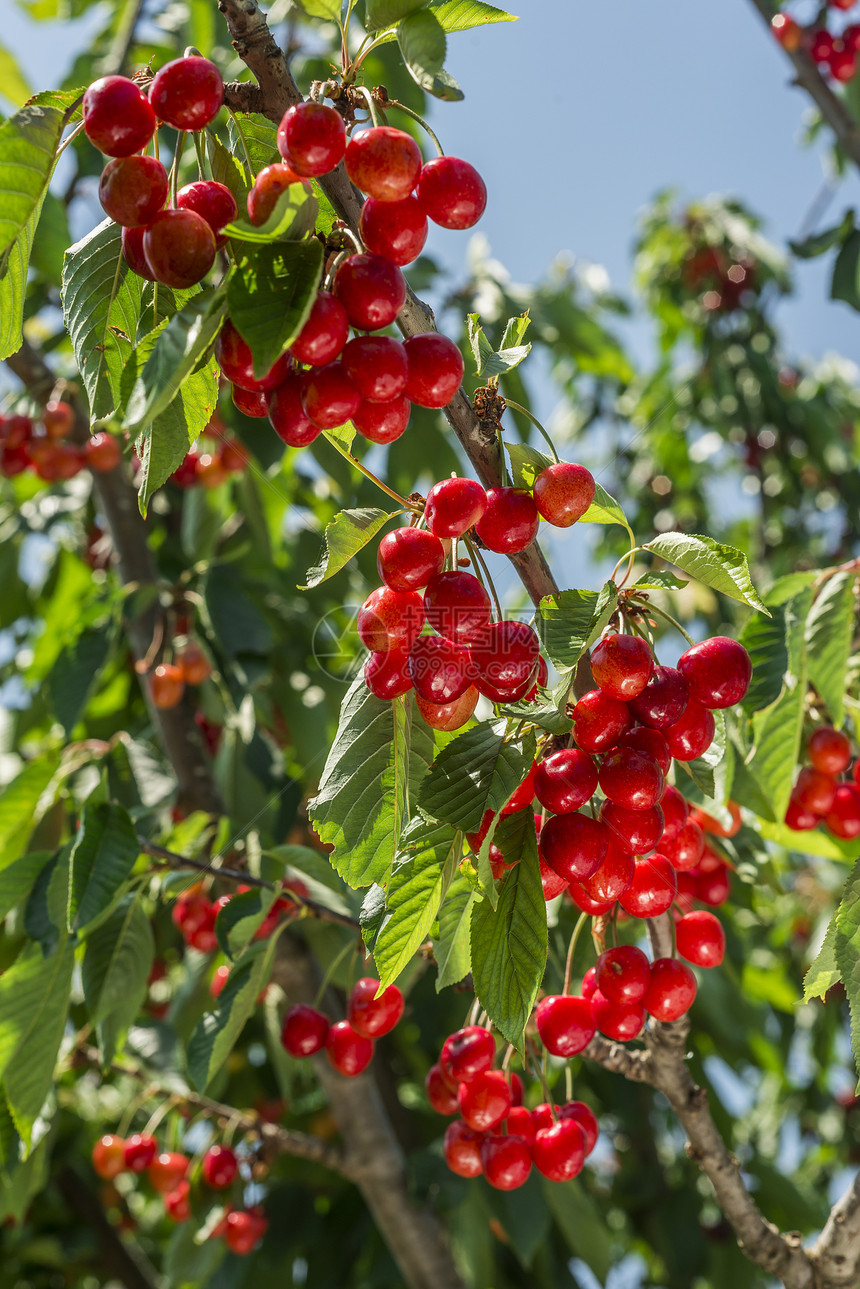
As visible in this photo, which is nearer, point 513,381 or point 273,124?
point 273,124

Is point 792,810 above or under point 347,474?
under

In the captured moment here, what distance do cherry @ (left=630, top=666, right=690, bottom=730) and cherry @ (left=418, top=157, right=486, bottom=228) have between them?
17.0 inches

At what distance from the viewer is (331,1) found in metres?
0.75

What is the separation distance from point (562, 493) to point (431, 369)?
6.0 inches

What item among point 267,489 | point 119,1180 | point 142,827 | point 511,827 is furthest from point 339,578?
point 119,1180

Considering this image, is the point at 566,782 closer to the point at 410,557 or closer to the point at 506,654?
the point at 506,654

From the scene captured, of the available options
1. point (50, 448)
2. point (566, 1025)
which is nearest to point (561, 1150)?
point (566, 1025)

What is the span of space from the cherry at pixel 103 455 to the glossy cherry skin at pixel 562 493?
70.6 inches

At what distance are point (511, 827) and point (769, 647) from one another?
61cm

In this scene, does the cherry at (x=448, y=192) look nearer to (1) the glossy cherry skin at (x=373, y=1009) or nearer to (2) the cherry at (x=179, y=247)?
(2) the cherry at (x=179, y=247)

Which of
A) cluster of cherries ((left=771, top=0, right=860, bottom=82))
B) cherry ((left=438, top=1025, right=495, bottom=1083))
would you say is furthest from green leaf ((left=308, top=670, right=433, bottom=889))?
cluster of cherries ((left=771, top=0, right=860, bottom=82))

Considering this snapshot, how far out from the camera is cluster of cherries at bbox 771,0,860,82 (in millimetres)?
3004

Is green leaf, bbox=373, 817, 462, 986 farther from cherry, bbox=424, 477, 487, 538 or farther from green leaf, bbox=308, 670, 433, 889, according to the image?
cherry, bbox=424, 477, 487, 538

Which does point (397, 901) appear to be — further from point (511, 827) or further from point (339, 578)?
point (339, 578)
